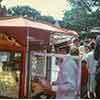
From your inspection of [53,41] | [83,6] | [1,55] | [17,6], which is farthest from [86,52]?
[83,6]

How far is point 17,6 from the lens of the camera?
1362cm

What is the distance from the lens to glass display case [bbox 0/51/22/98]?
21.0 feet

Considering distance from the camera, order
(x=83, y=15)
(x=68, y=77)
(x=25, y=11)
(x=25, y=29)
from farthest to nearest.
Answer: (x=83, y=15), (x=25, y=11), (x=25, y=29), (x=68, y=77)

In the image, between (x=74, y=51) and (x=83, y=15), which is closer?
(x=74, y=51)

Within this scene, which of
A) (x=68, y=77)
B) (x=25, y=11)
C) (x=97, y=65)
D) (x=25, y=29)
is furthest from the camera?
(x=25, y=11)

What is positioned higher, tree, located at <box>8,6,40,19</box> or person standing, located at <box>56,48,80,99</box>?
tree, located at <box>8,6,40,19</box>

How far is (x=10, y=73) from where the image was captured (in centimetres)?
646

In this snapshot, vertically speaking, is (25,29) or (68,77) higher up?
(25,29)

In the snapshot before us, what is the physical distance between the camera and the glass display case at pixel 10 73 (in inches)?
252

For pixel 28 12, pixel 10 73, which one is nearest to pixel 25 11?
pixel 28 12

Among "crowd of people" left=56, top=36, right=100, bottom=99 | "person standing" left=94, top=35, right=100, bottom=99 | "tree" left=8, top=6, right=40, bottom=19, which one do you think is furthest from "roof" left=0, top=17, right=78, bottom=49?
"tree" left=8, top=6, right=40, bottom=19

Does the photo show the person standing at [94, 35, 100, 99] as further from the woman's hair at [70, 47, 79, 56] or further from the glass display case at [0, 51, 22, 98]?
the glass display case at [0, 51, 22, 98]

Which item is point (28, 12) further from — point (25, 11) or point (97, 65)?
point (97, 65)

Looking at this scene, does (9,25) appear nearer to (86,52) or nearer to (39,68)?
(39,68)
